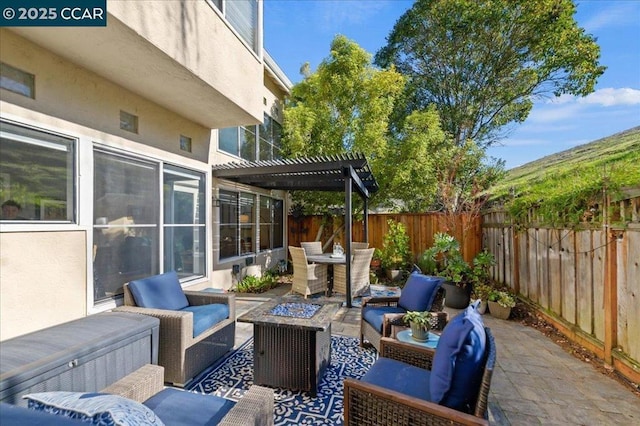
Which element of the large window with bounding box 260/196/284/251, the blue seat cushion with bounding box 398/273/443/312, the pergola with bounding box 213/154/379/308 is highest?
Answer: the pergola with bounding box 213/154/379/308

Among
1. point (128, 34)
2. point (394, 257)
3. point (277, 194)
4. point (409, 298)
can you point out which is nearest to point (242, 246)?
point (277, 194)

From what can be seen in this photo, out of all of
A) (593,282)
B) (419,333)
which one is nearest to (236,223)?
(419,333)

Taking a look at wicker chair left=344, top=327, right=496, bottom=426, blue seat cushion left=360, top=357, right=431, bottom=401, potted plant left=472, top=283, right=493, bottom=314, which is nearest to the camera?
wicker chair left=344, top=327, right=496, bottom=426

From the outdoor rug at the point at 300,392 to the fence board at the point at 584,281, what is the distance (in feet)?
9.19

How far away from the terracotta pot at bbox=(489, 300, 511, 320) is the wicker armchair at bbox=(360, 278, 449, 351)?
1962 mm

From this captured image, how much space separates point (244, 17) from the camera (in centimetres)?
495

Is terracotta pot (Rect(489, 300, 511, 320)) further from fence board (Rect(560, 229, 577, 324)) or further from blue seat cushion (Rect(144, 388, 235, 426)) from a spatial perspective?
blue seat cushion (Rect(144, 388, 235, 426))

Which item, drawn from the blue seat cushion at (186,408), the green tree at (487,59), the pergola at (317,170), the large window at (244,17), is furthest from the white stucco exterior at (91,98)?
the green tree at (487,59)

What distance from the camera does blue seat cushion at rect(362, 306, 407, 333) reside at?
11.7 feet

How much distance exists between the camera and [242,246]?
301 inches

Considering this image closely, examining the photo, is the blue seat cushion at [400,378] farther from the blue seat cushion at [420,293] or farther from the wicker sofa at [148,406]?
the blue seat cushion at [420,293]

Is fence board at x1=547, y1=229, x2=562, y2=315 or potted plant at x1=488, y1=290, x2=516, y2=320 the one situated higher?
fence board at x1=547, y1=229, x2=562, y2=315

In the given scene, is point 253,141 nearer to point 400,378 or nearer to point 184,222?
point 184,222

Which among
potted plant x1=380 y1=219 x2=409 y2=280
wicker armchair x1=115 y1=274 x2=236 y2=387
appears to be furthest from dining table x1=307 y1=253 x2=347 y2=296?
wicker armchair x1=115 y1=274 x2=236 y2=387
